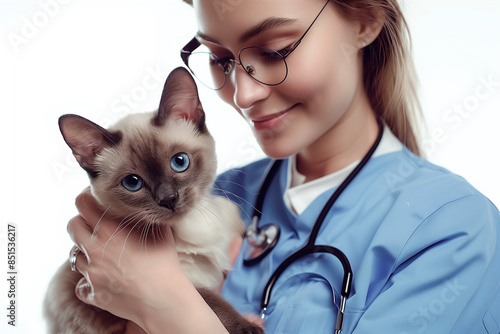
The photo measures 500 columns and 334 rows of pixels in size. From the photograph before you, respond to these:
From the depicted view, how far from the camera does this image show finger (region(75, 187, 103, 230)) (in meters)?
1.14

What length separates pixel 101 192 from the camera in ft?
3.56

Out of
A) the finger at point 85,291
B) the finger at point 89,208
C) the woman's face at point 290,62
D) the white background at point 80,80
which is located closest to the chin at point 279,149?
the woman's face at point 290,62

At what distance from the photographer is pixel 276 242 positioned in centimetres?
132

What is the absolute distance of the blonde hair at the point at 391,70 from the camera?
3.90ft

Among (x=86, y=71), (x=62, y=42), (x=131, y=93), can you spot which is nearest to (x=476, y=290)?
(x=131, y=93)

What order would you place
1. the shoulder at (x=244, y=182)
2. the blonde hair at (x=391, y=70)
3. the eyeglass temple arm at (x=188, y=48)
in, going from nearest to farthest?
1. the blonde hair at (x=391, y=70)
2. the eyeglass temple arm at (x=188, y=48)
3. the shoulder at (x=244, y=182)

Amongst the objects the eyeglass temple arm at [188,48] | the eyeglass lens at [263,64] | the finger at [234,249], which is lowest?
the finger at [234,249]

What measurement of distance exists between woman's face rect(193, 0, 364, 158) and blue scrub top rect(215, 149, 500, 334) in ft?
0.81

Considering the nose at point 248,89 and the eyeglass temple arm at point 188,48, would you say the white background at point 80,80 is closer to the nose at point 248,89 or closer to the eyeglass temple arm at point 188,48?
the eyeglass temple arm at point 188,48

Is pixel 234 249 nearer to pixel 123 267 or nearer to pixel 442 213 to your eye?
pixel 123 267

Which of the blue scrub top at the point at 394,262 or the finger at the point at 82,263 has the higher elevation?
the finger at the point at 82,263

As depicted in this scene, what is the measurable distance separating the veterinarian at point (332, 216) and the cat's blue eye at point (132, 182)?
14cm

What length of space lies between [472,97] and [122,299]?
1202 mm

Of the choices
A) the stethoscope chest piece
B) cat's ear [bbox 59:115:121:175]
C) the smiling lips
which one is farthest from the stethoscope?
cat's ear [bbox 59:115:121:175]
